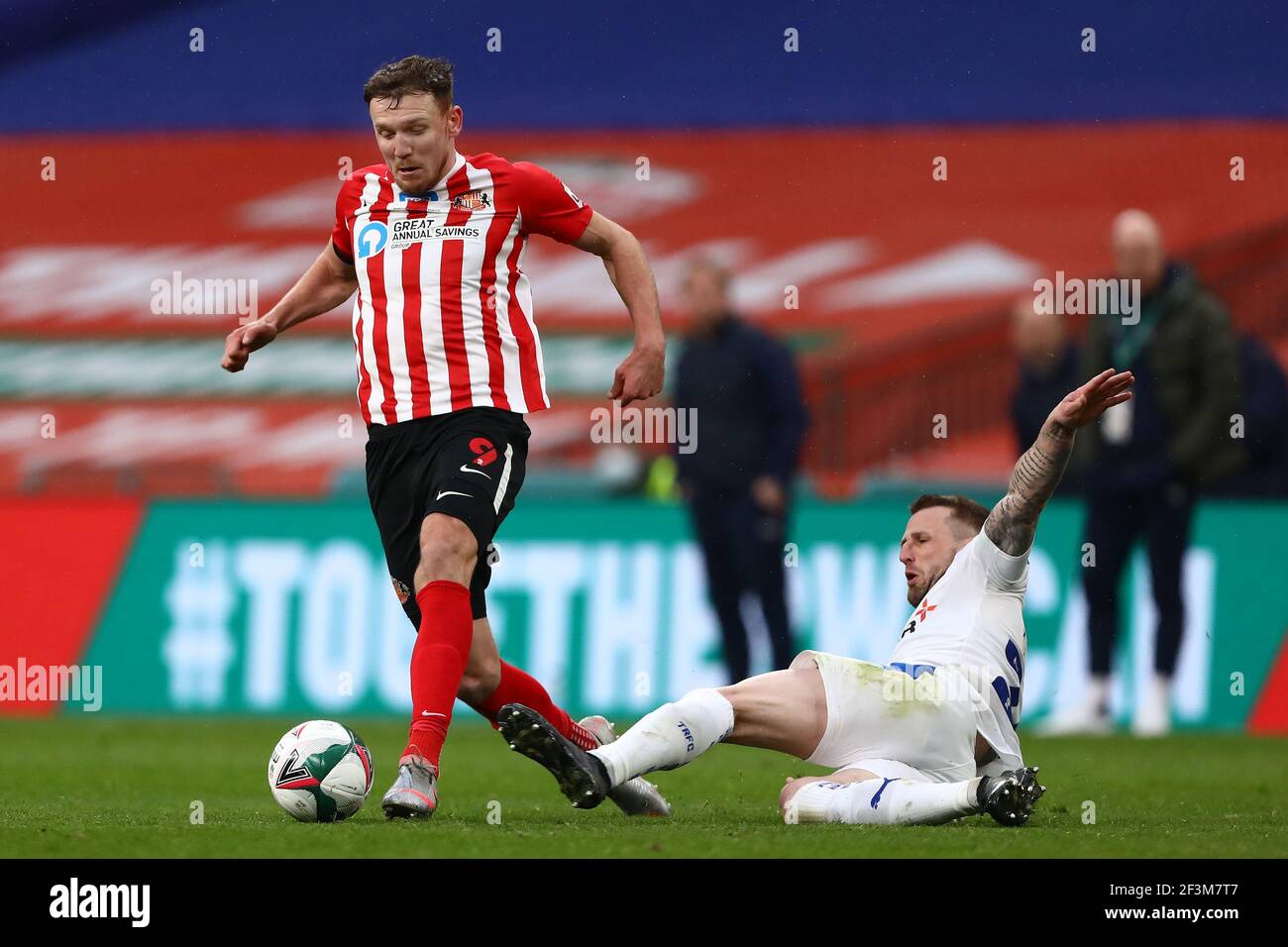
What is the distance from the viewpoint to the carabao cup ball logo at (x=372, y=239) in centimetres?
534

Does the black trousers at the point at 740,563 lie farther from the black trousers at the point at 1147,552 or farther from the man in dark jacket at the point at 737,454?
the black trousers at the point at 1147,552

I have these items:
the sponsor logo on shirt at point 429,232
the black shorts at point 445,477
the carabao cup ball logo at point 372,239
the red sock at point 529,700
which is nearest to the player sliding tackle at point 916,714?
the red sock at point 529,700

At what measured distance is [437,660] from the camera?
4809 millimetres

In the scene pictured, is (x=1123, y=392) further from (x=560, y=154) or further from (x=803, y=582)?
(x=560, y=154)

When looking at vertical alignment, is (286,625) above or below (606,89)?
below

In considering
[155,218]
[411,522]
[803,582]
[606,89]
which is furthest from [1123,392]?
[155,218]

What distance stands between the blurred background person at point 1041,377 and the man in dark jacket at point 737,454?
1.12m

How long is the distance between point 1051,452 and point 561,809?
5.54 ft

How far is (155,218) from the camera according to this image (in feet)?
51.5

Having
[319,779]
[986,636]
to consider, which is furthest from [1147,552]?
[319,779]

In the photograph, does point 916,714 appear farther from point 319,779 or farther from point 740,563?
point 740,563

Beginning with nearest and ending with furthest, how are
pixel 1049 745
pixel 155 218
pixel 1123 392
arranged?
pixel 1123 392 → pixel 1049 745 → pixel 155 218

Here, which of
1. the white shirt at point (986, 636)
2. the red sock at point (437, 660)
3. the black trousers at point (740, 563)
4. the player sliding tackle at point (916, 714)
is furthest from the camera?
the black trousers at point (740, 563)

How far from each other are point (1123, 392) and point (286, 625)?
20.0ft
